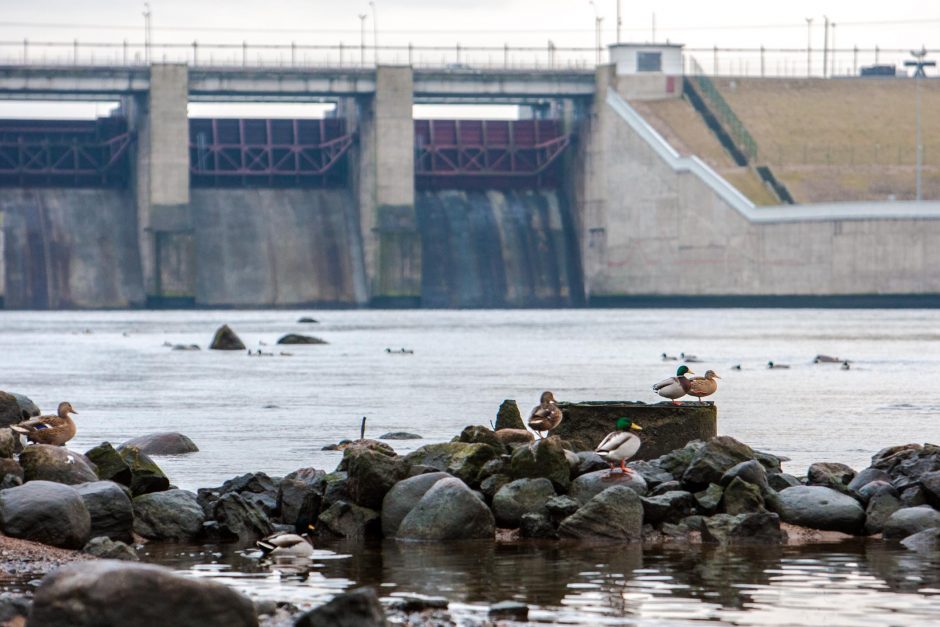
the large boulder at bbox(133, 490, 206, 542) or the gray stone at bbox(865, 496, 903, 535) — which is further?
the gray stone at bbox(865, 496, 903, 535)

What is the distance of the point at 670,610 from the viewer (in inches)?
602

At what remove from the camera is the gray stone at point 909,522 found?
65.0ft

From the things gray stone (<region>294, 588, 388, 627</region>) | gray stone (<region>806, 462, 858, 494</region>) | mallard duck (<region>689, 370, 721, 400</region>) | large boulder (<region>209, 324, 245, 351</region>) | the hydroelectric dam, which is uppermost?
the hydroelectric dam

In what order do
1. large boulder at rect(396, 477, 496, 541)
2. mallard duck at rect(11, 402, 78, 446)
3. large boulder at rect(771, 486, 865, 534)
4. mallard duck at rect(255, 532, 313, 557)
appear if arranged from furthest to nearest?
mallard duck at rect(11, 402, 78, 446)
large boulder at rect(771, 486, 865, 534)
large boulder at rect(396, 477, 496, 541)
mallard duck at rect(255, 532, 313, 557)

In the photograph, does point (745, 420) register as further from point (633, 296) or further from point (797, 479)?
point (633, 296)

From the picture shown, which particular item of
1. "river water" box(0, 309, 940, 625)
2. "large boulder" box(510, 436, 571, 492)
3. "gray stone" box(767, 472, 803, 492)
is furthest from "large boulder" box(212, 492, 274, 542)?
"gray stone" box(767, 472, 803, 492)

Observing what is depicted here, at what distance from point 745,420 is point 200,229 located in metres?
91.2

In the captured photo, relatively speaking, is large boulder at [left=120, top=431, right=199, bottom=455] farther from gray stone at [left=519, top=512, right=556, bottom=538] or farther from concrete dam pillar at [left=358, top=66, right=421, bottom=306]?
concrete dam pillar at [left=358, top=66, right=421, bottom=306]

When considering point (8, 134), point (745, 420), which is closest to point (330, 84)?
point (8, 134)

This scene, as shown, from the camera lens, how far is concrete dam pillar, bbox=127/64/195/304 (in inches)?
4582

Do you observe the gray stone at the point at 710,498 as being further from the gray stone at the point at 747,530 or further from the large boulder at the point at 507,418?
the large boulder at the point at 507,418

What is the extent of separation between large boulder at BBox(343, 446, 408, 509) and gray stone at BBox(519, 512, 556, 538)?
1.64m

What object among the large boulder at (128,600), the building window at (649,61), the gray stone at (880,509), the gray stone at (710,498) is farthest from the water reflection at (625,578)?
the building window at (649,61)

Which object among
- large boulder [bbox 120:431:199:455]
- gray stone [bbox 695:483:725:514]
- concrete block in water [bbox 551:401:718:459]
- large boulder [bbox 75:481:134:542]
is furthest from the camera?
large boulder [bbox 120:431:199:455]
